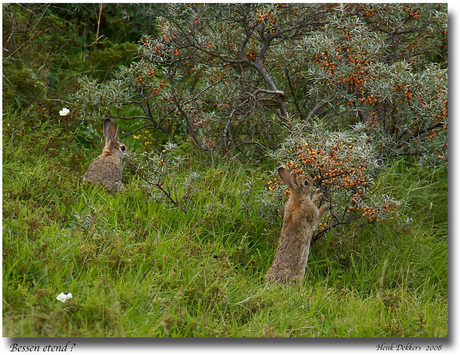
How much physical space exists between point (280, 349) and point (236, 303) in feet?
1.96

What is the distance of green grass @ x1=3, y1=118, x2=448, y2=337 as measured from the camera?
160 inches

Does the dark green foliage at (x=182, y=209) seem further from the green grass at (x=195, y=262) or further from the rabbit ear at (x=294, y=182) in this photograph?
the rabbit ear at (x=294, y=182)

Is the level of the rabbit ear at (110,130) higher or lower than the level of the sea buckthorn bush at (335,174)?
higher

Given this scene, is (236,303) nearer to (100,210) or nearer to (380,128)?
(100,210)

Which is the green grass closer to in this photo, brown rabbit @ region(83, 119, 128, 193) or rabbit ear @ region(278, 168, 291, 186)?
brown rabbit @ region(83, 119, 128, 193)

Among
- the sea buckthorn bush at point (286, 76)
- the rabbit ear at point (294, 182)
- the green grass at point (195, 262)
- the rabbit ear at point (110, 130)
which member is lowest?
the green grass at point (195, 262)

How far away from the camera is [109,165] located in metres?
6.23

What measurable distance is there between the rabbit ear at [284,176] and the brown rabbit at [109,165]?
2011 millimetres

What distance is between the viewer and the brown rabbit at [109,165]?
604cm

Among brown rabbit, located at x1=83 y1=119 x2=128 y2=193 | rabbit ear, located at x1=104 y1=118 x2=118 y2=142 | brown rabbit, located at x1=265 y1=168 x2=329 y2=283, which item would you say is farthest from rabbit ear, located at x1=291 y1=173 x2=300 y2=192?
rabbit ear, located at x1=104 y1=118 x2=118 y2=142

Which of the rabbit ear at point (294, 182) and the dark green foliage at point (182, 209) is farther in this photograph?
the rabbit ear at point (294, 182)

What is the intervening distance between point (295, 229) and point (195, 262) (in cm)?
118

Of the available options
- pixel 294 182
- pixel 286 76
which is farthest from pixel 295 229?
pixel 286 76

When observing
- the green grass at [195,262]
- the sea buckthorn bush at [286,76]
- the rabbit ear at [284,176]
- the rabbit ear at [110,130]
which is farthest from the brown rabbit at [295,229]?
the rabbit ear at [110,130]
